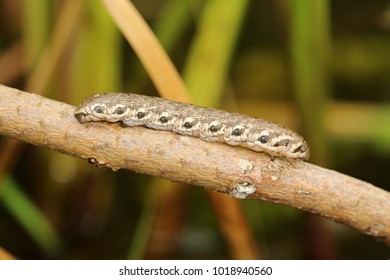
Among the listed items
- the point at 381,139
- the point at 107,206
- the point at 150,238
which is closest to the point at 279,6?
the point at 381,139

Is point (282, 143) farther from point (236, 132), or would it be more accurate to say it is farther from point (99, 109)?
point (99, 109)

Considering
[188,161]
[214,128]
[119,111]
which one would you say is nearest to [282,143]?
[214,128]

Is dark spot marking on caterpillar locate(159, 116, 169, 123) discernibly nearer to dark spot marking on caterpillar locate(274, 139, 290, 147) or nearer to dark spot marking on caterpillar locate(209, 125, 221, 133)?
dark spot marking on caterpillar locate(209, 125, 221, 133)

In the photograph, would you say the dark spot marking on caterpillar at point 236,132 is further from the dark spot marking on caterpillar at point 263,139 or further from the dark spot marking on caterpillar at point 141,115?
the dark spot marking on caterpillar at point 141,115

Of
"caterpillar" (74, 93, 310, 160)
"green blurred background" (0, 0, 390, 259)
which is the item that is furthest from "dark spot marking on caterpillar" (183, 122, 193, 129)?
"green blurred background" (0, 0, 390, 259)
